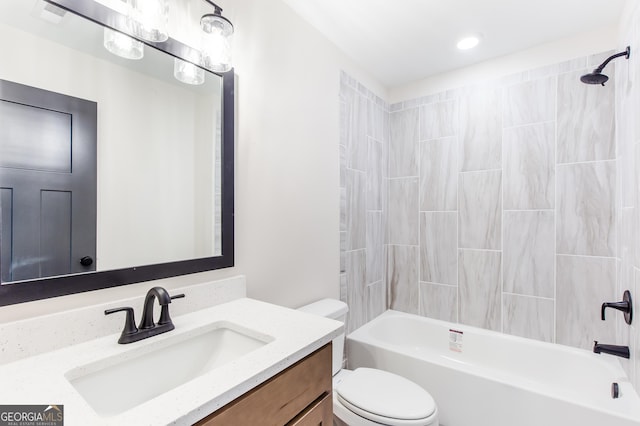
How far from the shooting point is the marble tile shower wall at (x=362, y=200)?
6.98ft

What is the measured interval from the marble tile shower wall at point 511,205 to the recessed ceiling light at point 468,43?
350mm

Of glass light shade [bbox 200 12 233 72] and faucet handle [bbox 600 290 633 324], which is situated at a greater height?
glass light shade [bbox 200 12 233 72]

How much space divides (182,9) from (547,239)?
246 cm

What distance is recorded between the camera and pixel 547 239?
2.04 meters

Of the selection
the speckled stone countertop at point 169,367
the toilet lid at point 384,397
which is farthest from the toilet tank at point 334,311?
the speckled stone countertop at point 169,367

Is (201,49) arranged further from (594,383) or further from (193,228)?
(594,383)

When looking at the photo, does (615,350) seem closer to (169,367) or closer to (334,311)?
(334,311)

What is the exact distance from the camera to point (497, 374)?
78.5 inches

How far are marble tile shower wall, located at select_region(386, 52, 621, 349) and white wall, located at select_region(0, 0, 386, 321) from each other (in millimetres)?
888

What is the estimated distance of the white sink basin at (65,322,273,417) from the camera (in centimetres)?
79

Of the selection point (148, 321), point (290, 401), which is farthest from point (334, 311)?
point (148, 321)

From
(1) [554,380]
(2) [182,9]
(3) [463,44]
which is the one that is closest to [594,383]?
(1) [554,380]

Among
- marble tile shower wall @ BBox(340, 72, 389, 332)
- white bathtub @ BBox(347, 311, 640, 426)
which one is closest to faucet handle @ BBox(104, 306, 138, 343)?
marble tile shower wall @ BBox(340, 72, 389, 332)
